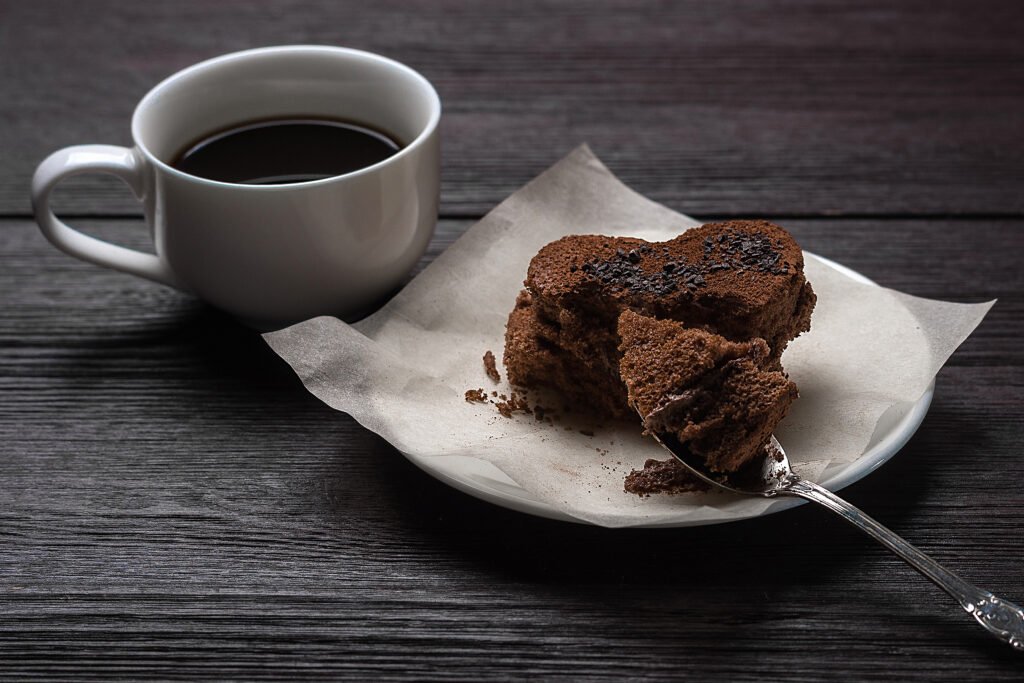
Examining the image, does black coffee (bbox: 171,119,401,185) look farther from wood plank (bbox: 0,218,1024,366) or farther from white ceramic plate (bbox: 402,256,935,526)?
white ceramic plate (bbox: 402,256,935,526)

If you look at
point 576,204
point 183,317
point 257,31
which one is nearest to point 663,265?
point 576,204

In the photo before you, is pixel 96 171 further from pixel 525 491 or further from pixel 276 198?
pixel 525 491

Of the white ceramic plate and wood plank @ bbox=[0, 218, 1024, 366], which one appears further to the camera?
wood plank @ bbox=[0, 218, 1024, 366]

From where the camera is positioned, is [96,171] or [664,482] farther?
[96,171]

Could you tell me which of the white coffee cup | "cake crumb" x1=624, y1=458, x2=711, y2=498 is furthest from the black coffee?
"cake crumb" x1=624, y1=458, x2=711, y2=498

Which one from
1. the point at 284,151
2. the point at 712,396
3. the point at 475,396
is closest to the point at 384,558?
the point at 475,396

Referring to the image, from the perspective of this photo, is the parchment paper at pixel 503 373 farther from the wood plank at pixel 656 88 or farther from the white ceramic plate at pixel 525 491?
the wood plank at pixel 656 88

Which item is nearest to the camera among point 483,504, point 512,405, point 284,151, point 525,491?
point 525,491
